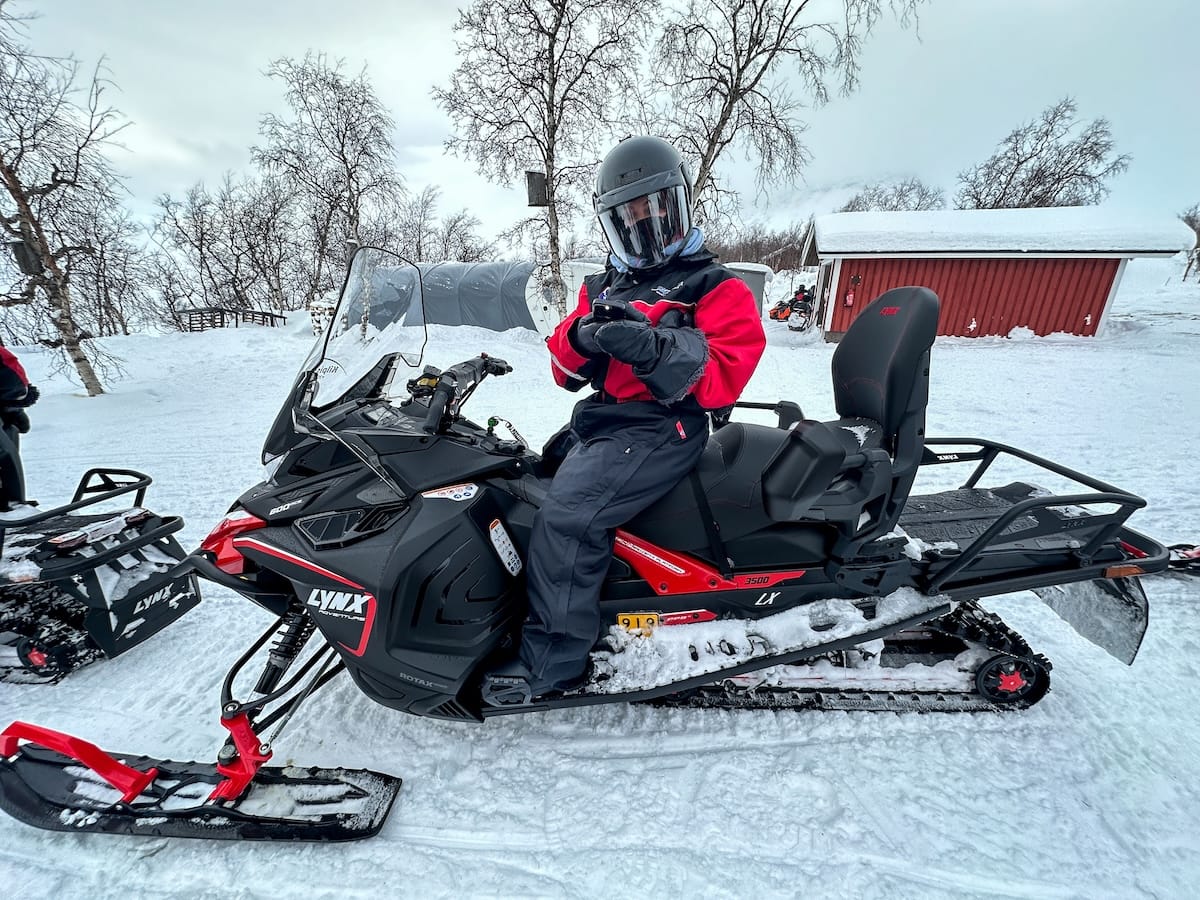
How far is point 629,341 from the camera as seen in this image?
1565 millimetres

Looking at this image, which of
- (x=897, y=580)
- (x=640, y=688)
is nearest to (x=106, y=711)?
(x=640, y=688)

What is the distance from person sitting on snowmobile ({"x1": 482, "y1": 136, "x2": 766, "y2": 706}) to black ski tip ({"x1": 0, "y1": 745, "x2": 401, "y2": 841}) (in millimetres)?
543

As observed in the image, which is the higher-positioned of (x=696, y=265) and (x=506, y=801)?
(x=696, y=265)

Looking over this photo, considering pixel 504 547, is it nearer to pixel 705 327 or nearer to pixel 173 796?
pixel 705 327

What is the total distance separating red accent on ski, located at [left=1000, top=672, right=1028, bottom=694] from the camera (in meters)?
2.12

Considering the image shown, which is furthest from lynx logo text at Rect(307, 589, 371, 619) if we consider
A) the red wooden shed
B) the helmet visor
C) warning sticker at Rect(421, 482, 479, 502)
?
the red wooden shed

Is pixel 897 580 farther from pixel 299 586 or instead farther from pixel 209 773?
pixel 209 773

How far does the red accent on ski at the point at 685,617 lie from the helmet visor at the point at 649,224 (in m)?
1.35

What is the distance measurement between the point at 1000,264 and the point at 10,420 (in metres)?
16.5

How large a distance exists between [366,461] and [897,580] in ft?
6.78

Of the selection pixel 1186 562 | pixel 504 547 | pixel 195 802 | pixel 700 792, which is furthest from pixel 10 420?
pixel 1186 562

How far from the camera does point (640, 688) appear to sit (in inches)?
76.1

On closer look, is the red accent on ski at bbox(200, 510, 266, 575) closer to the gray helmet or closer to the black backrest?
the gray helmet

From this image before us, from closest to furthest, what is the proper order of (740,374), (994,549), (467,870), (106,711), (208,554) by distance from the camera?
(467,870) < (740,374) < (208,554) < (994,549) < (106,711)
